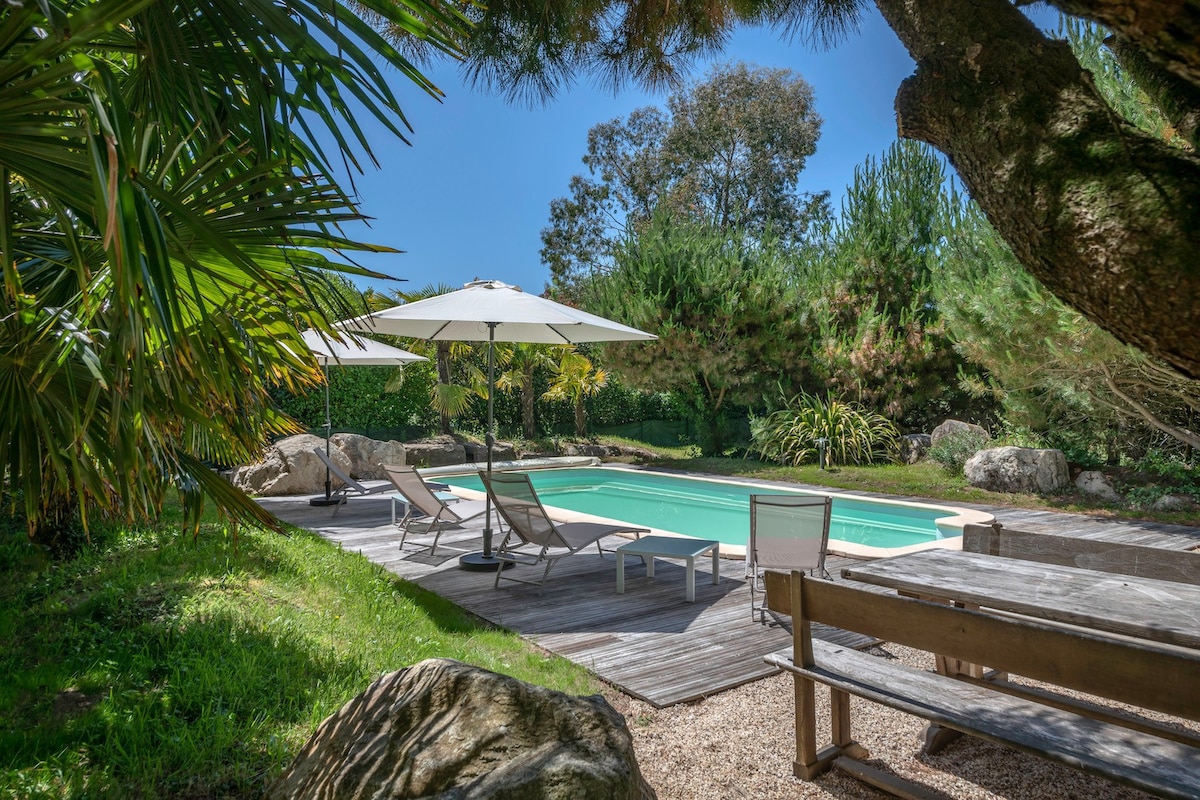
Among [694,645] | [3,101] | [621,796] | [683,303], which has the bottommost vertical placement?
[694,645]

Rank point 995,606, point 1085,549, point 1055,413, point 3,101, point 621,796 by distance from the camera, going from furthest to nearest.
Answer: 1. point 1055,413
2. point 1085,549
3. point 995,606
4. point 621,796
5. point 3,101

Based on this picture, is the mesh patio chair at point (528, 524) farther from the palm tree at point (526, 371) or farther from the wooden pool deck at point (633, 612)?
the palm tree at point (526, 371)

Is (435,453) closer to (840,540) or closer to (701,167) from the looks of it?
(840,540)

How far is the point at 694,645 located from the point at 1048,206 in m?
3.43

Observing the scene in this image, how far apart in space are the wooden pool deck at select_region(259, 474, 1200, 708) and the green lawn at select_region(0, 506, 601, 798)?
0.93ft

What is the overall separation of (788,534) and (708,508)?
7.17 meters

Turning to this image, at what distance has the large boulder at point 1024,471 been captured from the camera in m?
11.0

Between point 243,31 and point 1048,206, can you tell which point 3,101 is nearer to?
point 243,31

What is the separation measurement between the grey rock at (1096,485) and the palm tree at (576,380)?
10.5m

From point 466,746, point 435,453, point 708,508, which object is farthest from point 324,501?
point 466,746

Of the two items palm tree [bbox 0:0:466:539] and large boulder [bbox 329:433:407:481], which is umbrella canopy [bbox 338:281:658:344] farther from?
large boulder [bbox 329:433:407:481]

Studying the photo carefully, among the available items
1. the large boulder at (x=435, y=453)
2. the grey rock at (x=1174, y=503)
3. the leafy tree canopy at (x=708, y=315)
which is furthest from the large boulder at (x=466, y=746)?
the leafy tree canopy at (x=708, y=315)

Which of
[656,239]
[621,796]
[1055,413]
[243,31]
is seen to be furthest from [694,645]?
[656,239]

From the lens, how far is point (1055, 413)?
38.2 ft
